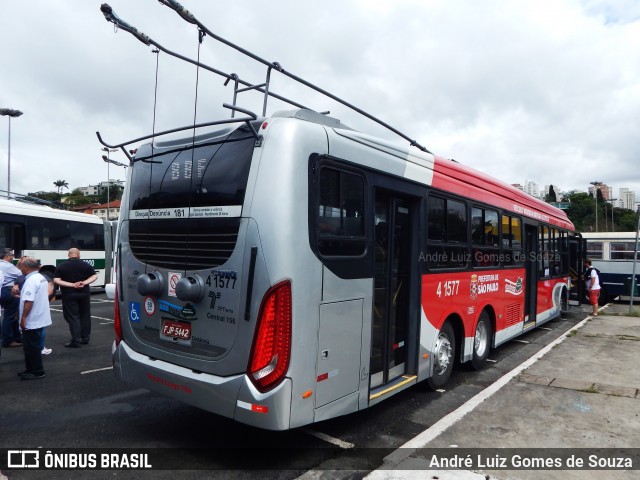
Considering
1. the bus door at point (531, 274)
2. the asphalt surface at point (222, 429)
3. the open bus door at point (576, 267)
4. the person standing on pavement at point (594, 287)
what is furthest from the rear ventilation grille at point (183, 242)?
the person standing on pavement at point (594, 287)

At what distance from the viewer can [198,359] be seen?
13.2ft

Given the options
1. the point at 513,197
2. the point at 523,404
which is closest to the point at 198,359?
the point at 523,404

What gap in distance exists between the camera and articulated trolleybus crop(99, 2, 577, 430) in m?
3.66

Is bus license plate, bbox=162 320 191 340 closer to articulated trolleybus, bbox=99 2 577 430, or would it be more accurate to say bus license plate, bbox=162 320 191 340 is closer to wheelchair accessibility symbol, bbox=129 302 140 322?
articulated trolleybus, bbox=99 2 577 430

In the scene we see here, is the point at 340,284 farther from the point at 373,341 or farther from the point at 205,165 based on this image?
the point at 205,165

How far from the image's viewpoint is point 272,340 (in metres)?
3.64

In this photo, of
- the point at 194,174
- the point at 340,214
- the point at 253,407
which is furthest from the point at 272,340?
the point at 194,174

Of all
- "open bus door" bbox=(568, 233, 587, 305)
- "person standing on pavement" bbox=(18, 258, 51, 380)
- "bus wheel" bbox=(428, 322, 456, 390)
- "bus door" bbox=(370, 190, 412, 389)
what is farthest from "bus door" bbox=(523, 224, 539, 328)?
"person standing on pavement" bbox=(18, 258, 51, 380)

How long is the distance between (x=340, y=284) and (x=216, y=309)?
1120mm

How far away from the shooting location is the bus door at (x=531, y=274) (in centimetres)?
955

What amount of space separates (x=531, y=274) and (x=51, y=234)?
1610 cm

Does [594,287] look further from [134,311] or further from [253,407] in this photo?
[134,311]

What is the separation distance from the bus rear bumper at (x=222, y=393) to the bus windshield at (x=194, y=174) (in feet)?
4.66

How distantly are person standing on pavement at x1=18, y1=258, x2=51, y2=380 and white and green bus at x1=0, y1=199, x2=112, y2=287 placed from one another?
1007cm
